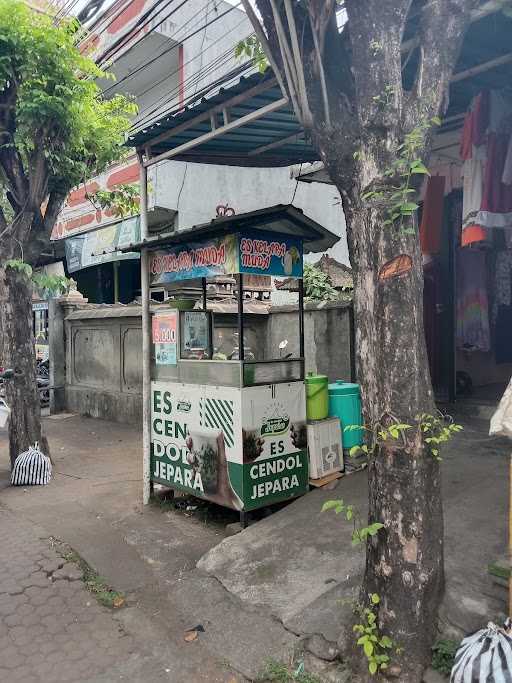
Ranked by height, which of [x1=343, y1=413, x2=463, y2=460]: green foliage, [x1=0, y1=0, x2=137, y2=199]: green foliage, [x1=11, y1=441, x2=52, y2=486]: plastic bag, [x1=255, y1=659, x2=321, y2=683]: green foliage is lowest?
[x1=255, y1=659, x2=321, y2=683]: green foliage

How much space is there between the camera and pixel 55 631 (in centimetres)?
347

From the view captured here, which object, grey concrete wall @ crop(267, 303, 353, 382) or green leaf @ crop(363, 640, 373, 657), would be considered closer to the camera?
green leaf @ crop(363, 640, 373, 657)

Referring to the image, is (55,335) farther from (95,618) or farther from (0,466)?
(95,618)

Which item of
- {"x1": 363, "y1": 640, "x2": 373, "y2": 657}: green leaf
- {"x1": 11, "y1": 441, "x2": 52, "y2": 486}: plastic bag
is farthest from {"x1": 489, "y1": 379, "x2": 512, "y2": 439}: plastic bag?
{"x1": 11, "y1": 441, "x2": 52, "y2": 486}: plastic bag

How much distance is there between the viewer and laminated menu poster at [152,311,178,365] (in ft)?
17.5

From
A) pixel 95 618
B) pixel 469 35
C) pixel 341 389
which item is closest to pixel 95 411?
pixel 341 389

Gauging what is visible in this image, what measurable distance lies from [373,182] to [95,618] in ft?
10.8

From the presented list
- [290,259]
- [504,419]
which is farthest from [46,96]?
[504,419]

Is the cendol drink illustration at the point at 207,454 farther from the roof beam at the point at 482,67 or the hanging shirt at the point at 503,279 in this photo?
the hanging shirt at the point at 503,279

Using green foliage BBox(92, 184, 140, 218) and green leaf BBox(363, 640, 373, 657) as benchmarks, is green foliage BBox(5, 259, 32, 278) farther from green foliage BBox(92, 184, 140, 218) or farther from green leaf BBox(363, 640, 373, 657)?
green leaf BBox(363, 640, 373, 657)

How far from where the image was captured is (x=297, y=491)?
5059 millimetres

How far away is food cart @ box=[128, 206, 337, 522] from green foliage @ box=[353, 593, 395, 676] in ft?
6.71

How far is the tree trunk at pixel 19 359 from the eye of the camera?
6988 mm

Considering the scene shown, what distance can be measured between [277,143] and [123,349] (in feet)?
20.5
